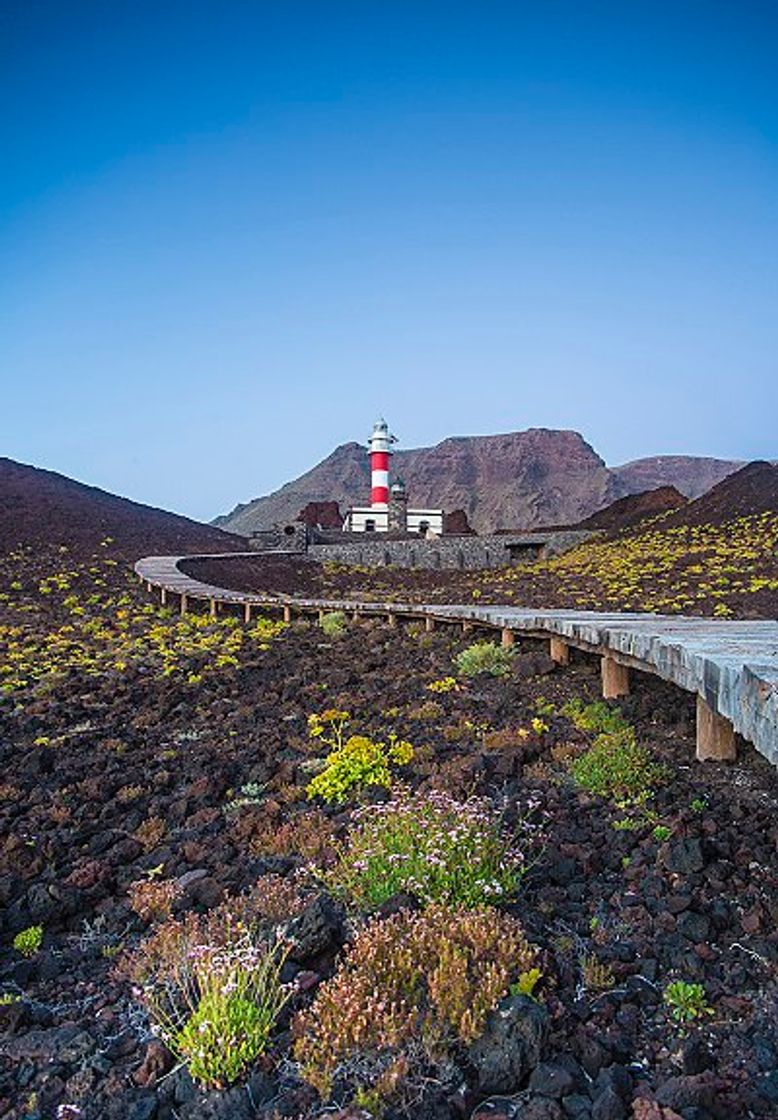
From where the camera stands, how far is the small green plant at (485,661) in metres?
9.24

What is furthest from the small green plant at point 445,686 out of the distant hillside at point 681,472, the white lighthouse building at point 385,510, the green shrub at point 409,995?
the distant hillside at point 681,472

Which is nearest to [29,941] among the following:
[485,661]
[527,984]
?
[527,984]

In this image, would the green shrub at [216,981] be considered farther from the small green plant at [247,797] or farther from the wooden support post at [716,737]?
the wooden support post at [716,737]

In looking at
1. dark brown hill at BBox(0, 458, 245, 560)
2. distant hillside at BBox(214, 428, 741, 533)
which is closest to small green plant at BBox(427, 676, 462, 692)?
dark brown hill at BBox(0, 458, 245, 560)

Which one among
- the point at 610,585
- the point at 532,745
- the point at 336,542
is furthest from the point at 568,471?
the point at 532,745

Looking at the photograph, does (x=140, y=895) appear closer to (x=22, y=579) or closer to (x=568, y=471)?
(x=22, y=579)

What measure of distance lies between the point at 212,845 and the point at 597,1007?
2.64 m

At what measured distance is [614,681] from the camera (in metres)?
7.62

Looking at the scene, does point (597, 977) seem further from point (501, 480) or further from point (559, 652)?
point (501, 480)

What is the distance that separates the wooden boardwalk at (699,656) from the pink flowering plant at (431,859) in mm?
1273

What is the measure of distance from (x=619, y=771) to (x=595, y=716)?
1580 millimetres

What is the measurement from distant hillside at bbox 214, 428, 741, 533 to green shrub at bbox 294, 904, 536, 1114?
273 feet

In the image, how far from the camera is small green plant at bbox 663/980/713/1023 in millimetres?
3045

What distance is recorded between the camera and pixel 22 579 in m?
21.6
